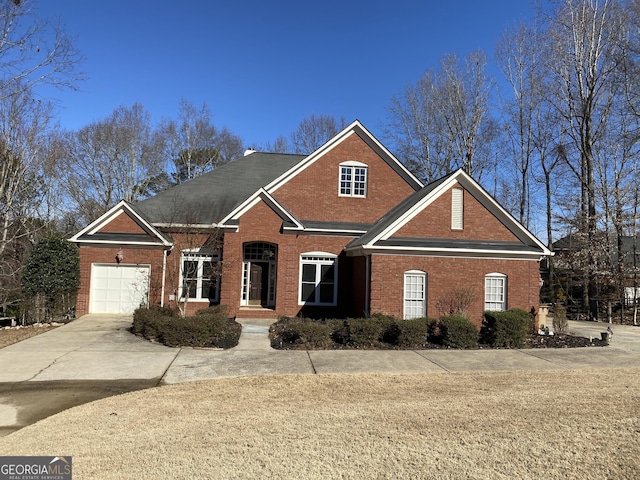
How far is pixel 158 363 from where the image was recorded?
1010 cm

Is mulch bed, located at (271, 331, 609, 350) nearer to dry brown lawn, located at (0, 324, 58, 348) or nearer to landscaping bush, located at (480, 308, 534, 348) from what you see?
landscaping bush, located at (480, 308, 534, 348)

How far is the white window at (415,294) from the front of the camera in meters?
15.3

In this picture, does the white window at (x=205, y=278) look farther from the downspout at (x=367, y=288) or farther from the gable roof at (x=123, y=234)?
the downspout at (x=367, y=288)

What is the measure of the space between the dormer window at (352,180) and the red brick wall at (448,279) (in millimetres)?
5528

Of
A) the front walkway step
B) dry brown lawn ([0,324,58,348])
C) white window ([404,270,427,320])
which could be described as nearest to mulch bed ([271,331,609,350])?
the front walkway step

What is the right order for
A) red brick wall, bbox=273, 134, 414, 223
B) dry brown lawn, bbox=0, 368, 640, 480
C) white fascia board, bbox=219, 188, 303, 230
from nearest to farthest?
1. dry brown lawn, bbox=0, 368, 640, 480
2. white fascia board, bbox=219, 188, 303, 230
3. red brick wall, bbox=273, 134, 414, 223

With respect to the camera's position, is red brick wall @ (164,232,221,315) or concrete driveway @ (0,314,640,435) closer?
concrete driveway @ (0,314,640,435)

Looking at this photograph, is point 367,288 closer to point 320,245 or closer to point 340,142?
point 320,245

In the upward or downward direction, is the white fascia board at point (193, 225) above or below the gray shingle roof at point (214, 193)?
below

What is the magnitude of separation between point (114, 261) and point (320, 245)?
8.70 m

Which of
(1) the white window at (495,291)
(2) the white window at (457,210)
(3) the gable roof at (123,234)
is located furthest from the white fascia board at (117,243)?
(1) the white window at (495,291)

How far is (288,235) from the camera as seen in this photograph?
18.1 m

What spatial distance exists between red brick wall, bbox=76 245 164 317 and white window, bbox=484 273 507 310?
13.0 metres

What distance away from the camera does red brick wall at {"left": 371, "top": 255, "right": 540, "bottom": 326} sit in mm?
15023
